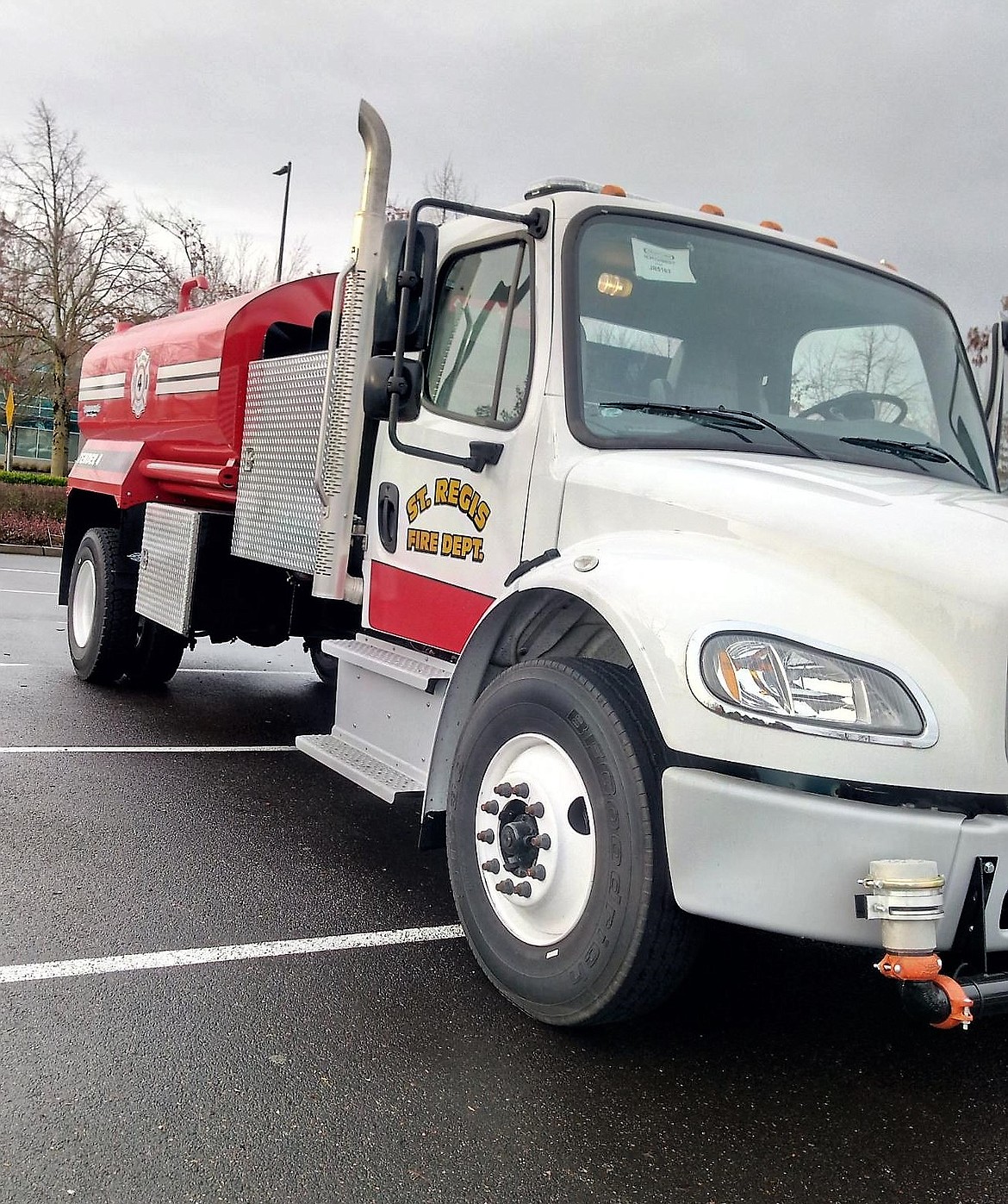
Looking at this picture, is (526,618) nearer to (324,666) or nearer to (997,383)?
(997,383)

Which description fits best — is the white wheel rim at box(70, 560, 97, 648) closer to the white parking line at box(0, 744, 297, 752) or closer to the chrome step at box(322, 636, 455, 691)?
the white parking line at box(0, 744, 297, 752)

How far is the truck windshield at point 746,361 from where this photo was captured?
3.74 m

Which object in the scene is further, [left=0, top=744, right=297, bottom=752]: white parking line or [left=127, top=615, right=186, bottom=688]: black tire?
[left=127, top=615, right=186, bottom=688]: black tire

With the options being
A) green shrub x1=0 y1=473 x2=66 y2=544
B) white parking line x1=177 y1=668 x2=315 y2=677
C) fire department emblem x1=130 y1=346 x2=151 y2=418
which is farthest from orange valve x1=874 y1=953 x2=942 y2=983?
green shrub x1=0 y1=473 x2=66 y2=544

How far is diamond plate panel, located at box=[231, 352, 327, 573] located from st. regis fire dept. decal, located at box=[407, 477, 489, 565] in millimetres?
601

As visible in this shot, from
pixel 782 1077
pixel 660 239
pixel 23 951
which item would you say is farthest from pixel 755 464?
pixel 23 951

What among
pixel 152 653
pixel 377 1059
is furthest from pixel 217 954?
pixel 152 653

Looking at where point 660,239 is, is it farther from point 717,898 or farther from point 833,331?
point 717,898

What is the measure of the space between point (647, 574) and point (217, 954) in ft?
5.93

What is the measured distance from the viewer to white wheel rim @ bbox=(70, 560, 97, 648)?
7781mm

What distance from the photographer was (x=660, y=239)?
3973 millimetres

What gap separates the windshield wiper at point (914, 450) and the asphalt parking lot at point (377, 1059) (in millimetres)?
1735

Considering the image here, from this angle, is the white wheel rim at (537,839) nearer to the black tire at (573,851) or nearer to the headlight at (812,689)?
the black tire at (573,851)

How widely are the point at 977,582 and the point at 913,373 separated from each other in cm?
178
